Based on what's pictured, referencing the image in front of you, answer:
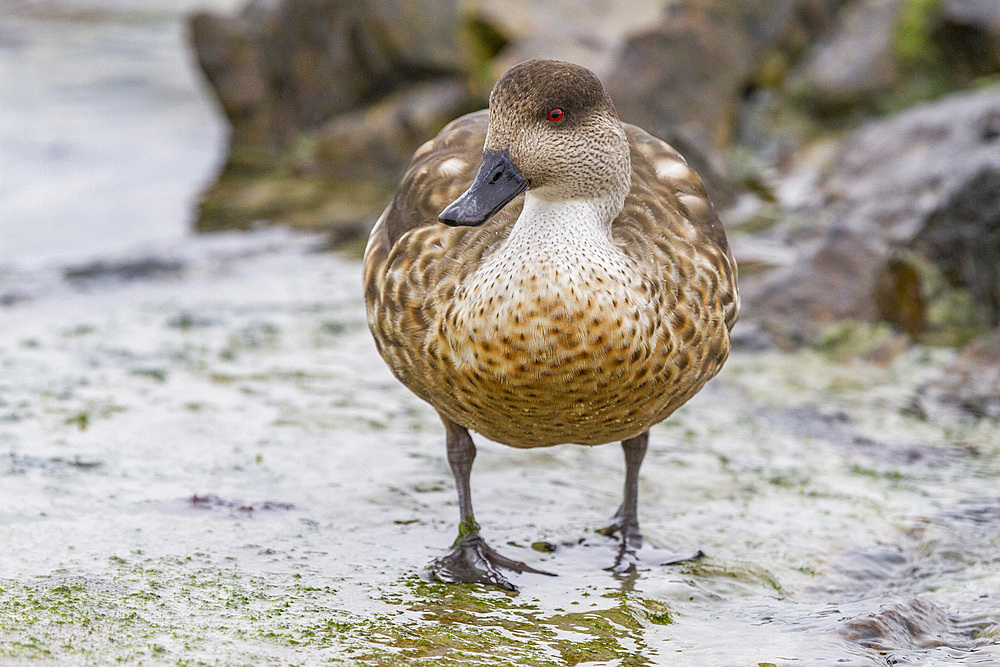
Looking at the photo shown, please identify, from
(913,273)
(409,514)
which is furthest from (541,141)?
(913,273)

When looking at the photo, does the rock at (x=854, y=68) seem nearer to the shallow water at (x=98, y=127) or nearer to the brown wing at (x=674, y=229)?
the shallow water at (x=98, y=127)

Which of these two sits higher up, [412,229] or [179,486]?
[412,229]

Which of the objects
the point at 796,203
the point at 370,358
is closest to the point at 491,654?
the point at 370,358

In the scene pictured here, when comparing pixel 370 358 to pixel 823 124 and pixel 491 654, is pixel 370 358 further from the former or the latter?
pixel 823 124

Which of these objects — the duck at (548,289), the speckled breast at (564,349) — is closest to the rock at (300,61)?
the duck at (548,289)

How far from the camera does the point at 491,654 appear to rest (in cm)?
354

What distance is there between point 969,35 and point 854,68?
1388 millimetres

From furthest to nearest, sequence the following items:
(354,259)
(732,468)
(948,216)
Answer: (354,259) < (948,216) < (732,468)

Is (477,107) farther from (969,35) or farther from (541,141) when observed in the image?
(541,141)

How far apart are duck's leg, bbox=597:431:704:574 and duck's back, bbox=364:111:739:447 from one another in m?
0.55

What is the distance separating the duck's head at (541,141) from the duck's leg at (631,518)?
123 cm

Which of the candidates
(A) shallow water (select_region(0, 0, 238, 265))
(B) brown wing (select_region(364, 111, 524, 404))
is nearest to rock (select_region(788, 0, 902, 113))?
(A) shallow water (select_region(0, 0, 238, 265))

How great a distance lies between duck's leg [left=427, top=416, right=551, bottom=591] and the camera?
425 centimetres

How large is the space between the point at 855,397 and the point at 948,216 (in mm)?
1655
